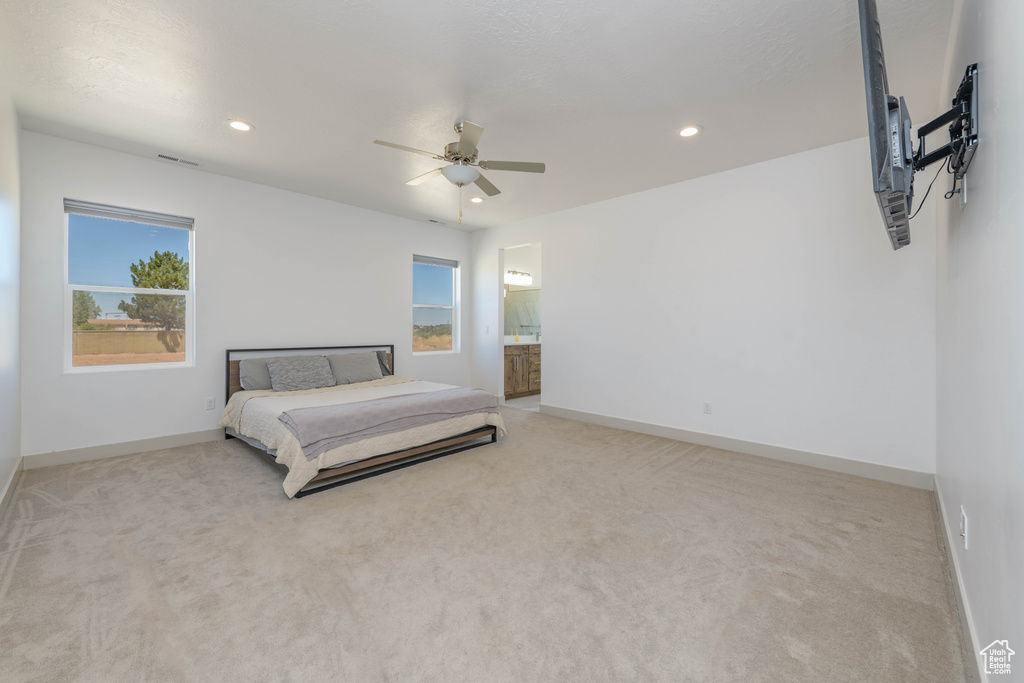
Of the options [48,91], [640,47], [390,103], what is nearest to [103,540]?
[48,91]

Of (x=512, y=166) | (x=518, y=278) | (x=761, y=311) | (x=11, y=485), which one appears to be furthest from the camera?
(x=518, y=278)

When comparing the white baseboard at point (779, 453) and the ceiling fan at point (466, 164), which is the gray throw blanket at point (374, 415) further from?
the ceiling fan at point (466, 164)

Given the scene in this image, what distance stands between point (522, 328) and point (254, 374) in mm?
4799

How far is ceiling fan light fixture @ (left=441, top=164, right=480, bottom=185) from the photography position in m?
3.12

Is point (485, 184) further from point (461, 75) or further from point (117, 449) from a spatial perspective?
point (117, 449)

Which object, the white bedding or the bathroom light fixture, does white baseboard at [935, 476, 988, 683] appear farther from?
the bathroom light fixture

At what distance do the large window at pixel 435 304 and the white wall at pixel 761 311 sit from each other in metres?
1.92

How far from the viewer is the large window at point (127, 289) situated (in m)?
3.72

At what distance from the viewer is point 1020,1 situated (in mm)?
997

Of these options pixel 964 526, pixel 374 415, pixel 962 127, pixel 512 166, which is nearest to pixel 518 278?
pixel 512 166

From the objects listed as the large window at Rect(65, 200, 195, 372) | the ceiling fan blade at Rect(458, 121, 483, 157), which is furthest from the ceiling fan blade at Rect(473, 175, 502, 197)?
the large window at Rect(65, 200, 195, 372)

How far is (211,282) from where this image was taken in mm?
4312

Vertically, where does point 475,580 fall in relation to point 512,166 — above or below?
below

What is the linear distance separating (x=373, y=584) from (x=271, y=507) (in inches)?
49.3
